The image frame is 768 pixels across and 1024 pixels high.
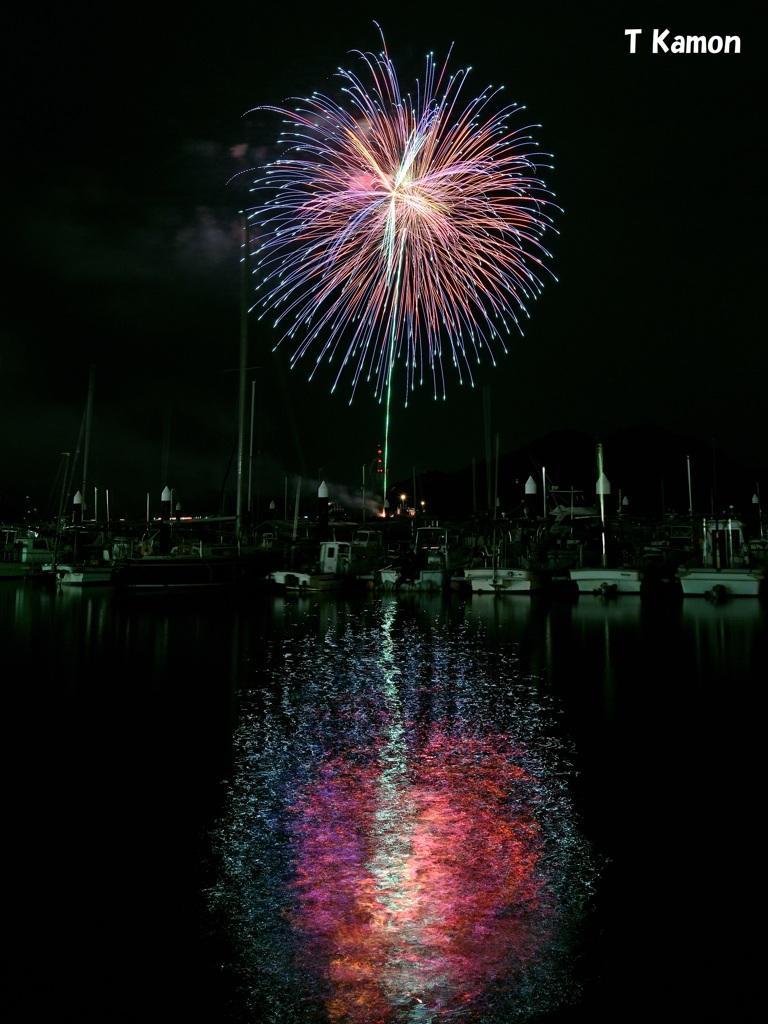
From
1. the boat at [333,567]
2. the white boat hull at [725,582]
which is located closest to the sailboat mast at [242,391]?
the boat at [333,567]

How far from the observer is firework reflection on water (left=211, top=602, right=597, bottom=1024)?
474 cm

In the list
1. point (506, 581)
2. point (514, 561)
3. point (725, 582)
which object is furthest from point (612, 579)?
point (514, 561)

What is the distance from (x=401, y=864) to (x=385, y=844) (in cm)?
50

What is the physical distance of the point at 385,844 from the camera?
279 inches

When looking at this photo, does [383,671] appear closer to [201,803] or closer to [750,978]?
[201,803]

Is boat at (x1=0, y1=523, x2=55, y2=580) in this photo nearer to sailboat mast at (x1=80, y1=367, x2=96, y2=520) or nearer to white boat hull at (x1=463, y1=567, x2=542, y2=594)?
sailboat mast at (x1=80, y1=367, x2=96, y2=520)

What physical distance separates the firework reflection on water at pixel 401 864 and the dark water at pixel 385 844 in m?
0.02

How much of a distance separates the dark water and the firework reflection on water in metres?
0.02

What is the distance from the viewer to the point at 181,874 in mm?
6434

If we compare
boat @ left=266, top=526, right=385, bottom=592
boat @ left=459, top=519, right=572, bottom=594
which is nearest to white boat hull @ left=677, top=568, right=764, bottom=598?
boat @ left=459, top=519, right=572, bottom=594

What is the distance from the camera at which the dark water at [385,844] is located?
4.80 m

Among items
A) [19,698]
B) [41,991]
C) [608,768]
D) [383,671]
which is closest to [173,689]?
[19,698]

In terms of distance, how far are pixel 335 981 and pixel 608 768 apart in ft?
18.7

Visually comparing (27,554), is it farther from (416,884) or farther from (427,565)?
(416,884)
